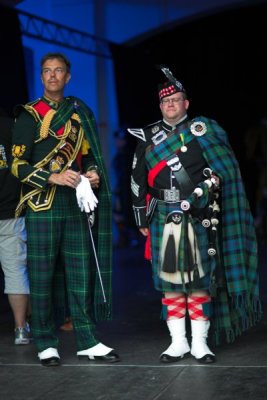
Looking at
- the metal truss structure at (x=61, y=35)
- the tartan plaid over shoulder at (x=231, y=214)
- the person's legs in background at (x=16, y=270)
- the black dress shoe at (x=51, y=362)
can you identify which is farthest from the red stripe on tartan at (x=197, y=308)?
the metal truss structure at (x=61, y=35)

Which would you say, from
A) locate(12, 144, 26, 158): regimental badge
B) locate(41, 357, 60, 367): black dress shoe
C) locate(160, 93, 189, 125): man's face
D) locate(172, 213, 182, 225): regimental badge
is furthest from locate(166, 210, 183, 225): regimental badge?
locate(41, 357, 60, 367): black dress shoe

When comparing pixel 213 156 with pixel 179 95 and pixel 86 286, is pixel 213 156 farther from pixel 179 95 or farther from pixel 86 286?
pixel 86 286

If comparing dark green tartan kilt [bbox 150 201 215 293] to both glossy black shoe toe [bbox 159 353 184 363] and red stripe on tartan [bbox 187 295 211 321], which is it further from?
glossy black shoe toe [bbox 159 353 184 363]

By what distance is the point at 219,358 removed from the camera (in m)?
4.92

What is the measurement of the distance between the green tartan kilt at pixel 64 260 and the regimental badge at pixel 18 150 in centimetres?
28

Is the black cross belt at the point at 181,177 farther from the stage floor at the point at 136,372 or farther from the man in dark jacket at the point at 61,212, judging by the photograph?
the stage floor at the point at 136,372

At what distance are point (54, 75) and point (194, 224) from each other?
3.67ft

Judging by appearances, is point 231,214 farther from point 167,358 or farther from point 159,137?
point 167,358

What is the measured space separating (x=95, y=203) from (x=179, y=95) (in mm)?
759

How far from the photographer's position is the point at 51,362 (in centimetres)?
487

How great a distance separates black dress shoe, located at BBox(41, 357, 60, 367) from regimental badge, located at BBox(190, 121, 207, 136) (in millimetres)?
1449

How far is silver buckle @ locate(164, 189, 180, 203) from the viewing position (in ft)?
15.9

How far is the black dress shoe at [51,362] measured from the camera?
16.0 feet

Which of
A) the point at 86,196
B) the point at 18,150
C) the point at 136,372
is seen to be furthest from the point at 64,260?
the point at 136,372
